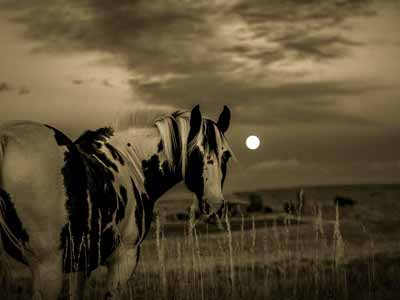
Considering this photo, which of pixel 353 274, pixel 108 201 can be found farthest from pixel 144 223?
pixel 353 274

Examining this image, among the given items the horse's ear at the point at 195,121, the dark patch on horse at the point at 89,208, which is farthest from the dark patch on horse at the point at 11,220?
the horse's ear at the point at 195,121

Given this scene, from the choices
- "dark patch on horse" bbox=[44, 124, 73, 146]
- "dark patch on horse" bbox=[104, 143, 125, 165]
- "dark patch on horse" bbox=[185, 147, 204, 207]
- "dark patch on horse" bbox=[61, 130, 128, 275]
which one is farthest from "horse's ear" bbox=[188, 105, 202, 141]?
"dark patch on horse" bbox=[44, 124, 73, 146]

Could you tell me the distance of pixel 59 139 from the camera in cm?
570

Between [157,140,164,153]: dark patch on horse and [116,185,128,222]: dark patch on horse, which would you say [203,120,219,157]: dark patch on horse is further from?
[116,185,128,222]: dark patch on horse

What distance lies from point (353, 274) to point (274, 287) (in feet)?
8.32

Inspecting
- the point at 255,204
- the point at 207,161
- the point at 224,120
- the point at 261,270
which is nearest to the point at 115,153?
the point at 207,161

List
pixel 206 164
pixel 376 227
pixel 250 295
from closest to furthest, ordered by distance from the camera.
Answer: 1. pixel 206 164
2. pixel 250 295
3. pixel 376 227

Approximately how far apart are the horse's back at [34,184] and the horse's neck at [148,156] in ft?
4.05

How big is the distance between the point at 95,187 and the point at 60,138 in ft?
1.99

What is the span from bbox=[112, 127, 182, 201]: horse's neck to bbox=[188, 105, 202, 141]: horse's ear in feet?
1.37

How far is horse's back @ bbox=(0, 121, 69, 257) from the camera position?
539 centimetres

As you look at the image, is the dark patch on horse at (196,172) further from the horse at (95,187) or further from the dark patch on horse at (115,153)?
the dark patch on horse at (115,153)

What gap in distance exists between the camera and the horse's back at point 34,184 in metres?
5.39

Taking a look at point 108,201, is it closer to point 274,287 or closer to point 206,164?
point 206,164
